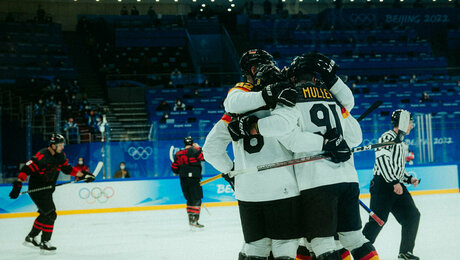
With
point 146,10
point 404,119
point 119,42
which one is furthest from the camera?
point 146,10

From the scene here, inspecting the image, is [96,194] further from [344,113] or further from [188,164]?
[344,113]

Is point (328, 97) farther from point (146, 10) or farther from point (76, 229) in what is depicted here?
point (146, 10)

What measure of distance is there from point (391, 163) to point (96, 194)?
8.02 meters

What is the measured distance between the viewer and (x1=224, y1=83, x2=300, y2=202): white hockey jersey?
2.83 metres

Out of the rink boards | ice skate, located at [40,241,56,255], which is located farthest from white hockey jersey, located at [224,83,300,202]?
the rink boards

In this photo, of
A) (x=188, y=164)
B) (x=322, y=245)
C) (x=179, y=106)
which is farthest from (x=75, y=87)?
(x=322, y=245)

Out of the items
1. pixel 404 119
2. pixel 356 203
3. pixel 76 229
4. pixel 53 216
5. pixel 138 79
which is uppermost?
pixel 138 79

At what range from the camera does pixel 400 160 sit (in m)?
4.55

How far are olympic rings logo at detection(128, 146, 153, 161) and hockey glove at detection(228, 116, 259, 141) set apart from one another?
9.14 meters

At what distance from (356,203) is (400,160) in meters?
1.67

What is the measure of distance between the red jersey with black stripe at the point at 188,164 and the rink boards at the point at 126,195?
239 centimetres

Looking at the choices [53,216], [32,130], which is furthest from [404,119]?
[32,130]

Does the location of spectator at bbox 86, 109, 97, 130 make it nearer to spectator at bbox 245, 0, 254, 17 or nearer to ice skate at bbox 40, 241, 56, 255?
ice skate at bbox 40, 241, 56, 255

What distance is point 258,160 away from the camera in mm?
2930
